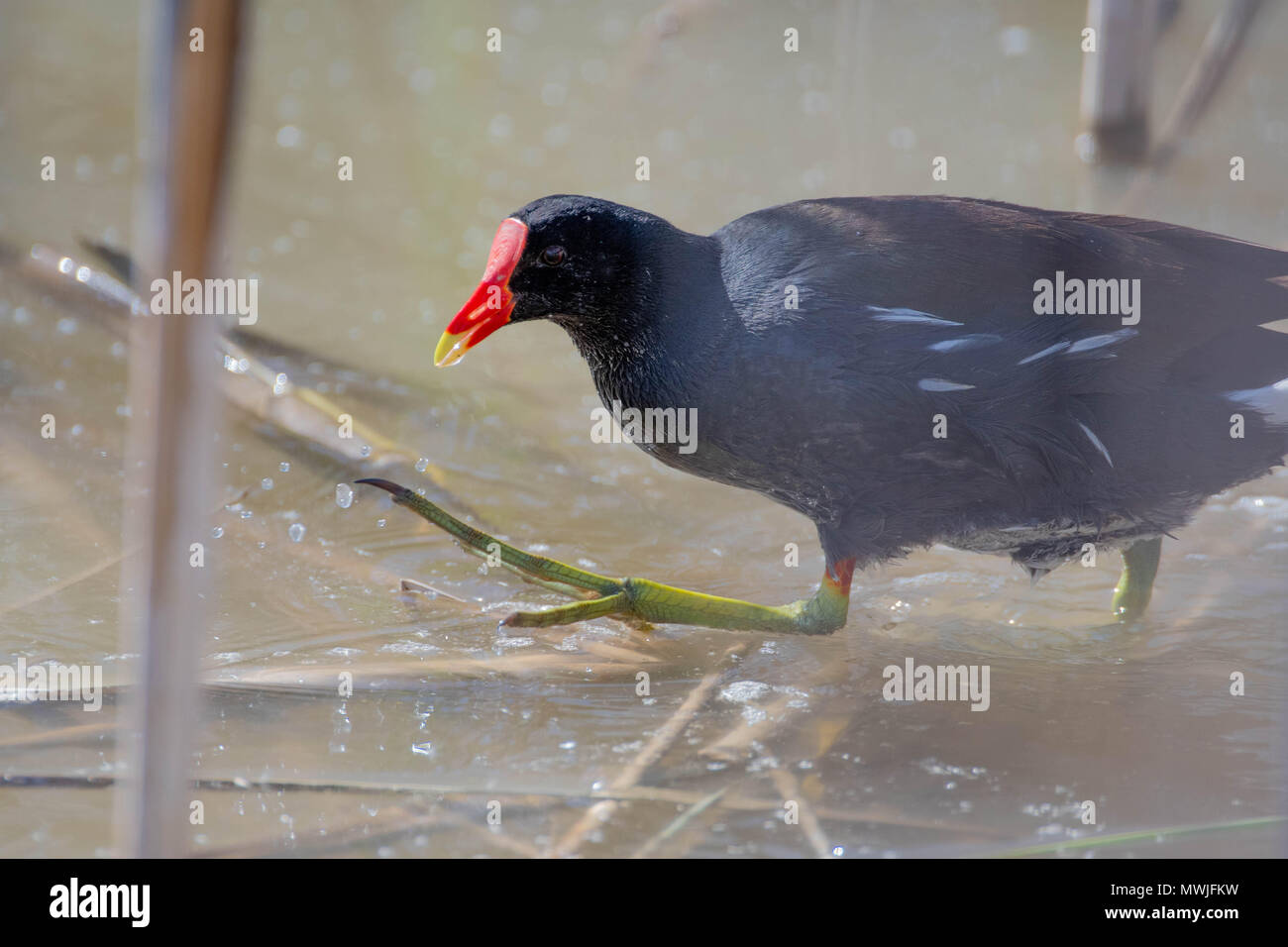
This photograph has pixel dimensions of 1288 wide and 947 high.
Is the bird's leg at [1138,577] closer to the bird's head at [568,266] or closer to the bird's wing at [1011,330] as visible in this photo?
the bird's wing at [1011,330]

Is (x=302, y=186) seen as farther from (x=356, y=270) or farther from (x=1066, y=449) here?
(x=1066, y=449)

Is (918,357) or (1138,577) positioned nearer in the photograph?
(918,357)

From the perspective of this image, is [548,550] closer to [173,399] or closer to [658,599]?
[658,599]

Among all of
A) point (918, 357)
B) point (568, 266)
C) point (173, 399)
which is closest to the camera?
point (173, 399)

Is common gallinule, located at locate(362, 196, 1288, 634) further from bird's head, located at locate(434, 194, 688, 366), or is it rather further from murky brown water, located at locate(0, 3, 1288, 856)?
murky brown water, located at locate(0, 3, 1288, 856)

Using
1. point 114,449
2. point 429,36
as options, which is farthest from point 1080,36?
point 114,449

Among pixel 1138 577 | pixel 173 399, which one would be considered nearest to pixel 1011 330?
pixel 1138 577

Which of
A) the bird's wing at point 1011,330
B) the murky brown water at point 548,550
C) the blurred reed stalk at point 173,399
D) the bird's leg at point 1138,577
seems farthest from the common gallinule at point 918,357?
the blurred reed stalk at point 173,399
